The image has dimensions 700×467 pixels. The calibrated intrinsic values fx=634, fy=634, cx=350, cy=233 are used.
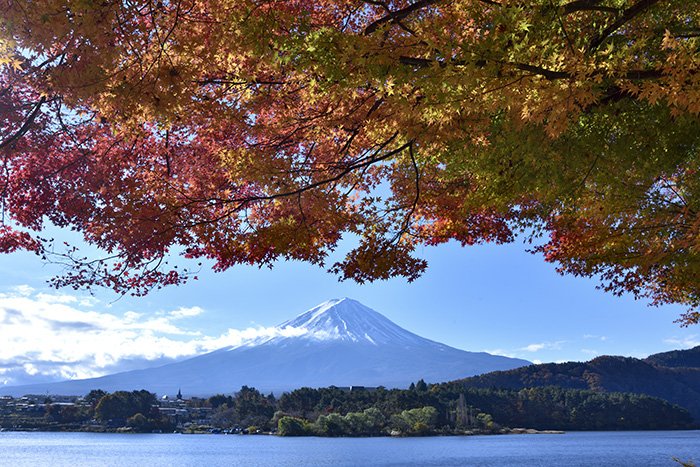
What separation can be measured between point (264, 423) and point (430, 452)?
35232 mm

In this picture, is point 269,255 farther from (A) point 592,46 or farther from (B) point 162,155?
(A) point 592,46

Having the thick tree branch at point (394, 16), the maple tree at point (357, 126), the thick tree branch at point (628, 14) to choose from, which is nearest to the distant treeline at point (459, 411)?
the maple tree at point (357, 126)

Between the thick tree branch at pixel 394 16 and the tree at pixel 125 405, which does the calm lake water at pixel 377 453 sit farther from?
the thick tree branch at pixel 394 16

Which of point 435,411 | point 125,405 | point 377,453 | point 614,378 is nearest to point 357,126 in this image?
point 377,453

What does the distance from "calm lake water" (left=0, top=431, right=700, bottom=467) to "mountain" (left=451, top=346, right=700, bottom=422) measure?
24.2 feet

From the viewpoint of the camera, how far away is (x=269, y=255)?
9773 mm

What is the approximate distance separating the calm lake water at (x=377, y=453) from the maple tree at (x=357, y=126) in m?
54.5

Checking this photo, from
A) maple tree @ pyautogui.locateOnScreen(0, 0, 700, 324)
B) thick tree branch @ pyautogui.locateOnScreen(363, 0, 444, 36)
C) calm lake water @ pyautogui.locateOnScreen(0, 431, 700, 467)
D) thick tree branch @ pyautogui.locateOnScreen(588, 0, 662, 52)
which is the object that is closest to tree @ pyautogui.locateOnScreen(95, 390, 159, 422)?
calm lake water @ pyautogui.locateOnScreen(0, 431, 700, 467)

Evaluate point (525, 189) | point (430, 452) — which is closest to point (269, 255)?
point (525, 189)

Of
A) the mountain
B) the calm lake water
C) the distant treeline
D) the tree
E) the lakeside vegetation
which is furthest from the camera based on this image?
the mountain

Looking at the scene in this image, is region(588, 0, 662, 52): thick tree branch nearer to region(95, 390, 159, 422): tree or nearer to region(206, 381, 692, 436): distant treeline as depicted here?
region(206, 381, 692, 436): distant treeline

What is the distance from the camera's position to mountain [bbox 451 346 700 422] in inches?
3861

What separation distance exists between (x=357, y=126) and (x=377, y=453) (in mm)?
71893

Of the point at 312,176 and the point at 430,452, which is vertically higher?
the point at 312,176
